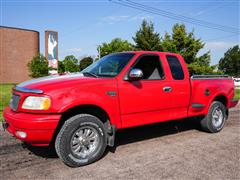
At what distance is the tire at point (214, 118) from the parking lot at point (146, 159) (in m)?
0.24

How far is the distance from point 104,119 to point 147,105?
0.91 meters

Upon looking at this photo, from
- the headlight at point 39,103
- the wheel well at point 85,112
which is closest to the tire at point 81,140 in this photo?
the wheel well at point 85,112

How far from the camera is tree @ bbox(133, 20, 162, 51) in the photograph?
98.1 feet

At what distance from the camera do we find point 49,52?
63562 mm

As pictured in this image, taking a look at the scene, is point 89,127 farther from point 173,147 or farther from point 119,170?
point 173,147

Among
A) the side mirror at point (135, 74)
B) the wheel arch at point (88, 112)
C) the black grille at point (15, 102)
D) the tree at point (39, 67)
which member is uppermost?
the tree at point (39, 67)

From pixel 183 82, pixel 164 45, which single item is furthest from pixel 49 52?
pixel 183 82

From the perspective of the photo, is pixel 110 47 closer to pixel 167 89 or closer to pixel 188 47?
pixel 188 47

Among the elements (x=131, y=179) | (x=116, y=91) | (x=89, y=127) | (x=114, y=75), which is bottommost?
(x=131, y=179)

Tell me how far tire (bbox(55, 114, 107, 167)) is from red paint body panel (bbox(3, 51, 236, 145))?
21 cm

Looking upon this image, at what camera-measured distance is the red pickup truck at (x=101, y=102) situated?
383cm

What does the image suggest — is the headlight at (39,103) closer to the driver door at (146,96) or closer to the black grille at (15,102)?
the black grille at (15,102)

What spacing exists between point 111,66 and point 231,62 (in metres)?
78.4

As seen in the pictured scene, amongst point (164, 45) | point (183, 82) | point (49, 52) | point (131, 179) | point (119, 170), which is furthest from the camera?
point (49, 52)
